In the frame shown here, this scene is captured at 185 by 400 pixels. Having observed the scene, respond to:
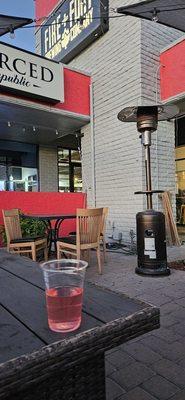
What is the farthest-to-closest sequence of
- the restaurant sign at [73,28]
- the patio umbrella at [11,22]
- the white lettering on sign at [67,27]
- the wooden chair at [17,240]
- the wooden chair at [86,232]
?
the white lettering on sign at [67,27] → the restaurant sign at [73,28] → the patio umbrella at [11,22] → the wooden chair at [17,240] → the wooden chair at [86,232]

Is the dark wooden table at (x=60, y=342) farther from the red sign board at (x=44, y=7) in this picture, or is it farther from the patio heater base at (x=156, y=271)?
the red sign board at (x=44, y=7)

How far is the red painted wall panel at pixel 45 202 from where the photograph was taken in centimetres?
639

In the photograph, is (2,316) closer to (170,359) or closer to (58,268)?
(58,268)

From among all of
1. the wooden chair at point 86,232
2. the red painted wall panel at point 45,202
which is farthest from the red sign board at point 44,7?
the wooden chair at point 86,232

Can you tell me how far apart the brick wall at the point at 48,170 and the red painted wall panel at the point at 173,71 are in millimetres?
4261

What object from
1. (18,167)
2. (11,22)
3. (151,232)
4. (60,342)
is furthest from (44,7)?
(60,342)

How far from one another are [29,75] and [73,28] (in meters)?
2.47

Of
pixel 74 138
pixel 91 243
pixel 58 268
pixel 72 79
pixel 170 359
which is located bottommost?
pixel 170 359

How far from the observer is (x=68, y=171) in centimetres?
1002

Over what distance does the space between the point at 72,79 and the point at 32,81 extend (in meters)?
1.17

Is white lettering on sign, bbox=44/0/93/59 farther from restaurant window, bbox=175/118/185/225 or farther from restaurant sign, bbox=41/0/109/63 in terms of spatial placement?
restaurant window, bbox=175/118/185/225

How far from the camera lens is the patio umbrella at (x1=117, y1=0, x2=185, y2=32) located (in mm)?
4066

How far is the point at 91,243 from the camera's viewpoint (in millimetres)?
4484

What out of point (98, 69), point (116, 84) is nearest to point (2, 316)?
point (116, 84)
